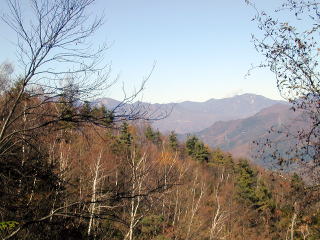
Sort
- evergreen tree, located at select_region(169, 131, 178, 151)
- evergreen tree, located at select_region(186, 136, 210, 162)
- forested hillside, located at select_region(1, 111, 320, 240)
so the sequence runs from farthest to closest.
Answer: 1. evergreen tree, located at select_region(169, 131, 178, 151)
2. evergreen tree, located at select_region(186, 136, 210, 162)
3. forested hillside, located at select_region(1, 111, 320, 240)

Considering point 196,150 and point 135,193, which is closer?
point 135,193

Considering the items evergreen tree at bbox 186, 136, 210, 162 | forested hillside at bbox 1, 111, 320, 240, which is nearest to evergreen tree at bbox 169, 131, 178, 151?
forested hillside at bbox 1, 111, 320, 240

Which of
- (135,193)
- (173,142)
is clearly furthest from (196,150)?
(135,193)

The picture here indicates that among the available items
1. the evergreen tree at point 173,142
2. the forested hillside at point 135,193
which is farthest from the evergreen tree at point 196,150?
the evergreen tree at point 173,142

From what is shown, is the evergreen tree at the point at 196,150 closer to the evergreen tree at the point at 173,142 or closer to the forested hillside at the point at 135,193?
the forested hillside at the point at 135,193

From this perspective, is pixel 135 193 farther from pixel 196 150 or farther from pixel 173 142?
pixel 173 142

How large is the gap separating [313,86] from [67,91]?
3474mm

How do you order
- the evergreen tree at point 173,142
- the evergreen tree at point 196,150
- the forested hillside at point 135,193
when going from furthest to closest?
the evergreen tree at point 173,142, the evergreen tree at point 196,150, the forested hillside at point 135,193

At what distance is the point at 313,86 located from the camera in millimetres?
4402

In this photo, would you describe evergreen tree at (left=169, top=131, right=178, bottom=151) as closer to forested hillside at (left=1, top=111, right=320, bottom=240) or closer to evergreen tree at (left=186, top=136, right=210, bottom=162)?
Result: forested hillside at (left=1, top=111, right=320, bottom=240)

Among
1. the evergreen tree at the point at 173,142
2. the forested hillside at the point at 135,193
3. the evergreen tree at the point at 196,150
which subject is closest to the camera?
the forested hillside at the point at 135,193

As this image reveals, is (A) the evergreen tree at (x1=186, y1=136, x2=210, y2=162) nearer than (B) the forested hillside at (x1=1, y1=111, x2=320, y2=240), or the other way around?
(B) the forested hillside at (x1=1, y1=111, x2=320, y2=240)

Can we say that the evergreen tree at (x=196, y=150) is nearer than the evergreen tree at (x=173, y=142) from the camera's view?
Yes

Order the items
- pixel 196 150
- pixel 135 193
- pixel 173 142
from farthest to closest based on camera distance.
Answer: pixel 173 142 < pixel 196 150 < pixel 135 193
